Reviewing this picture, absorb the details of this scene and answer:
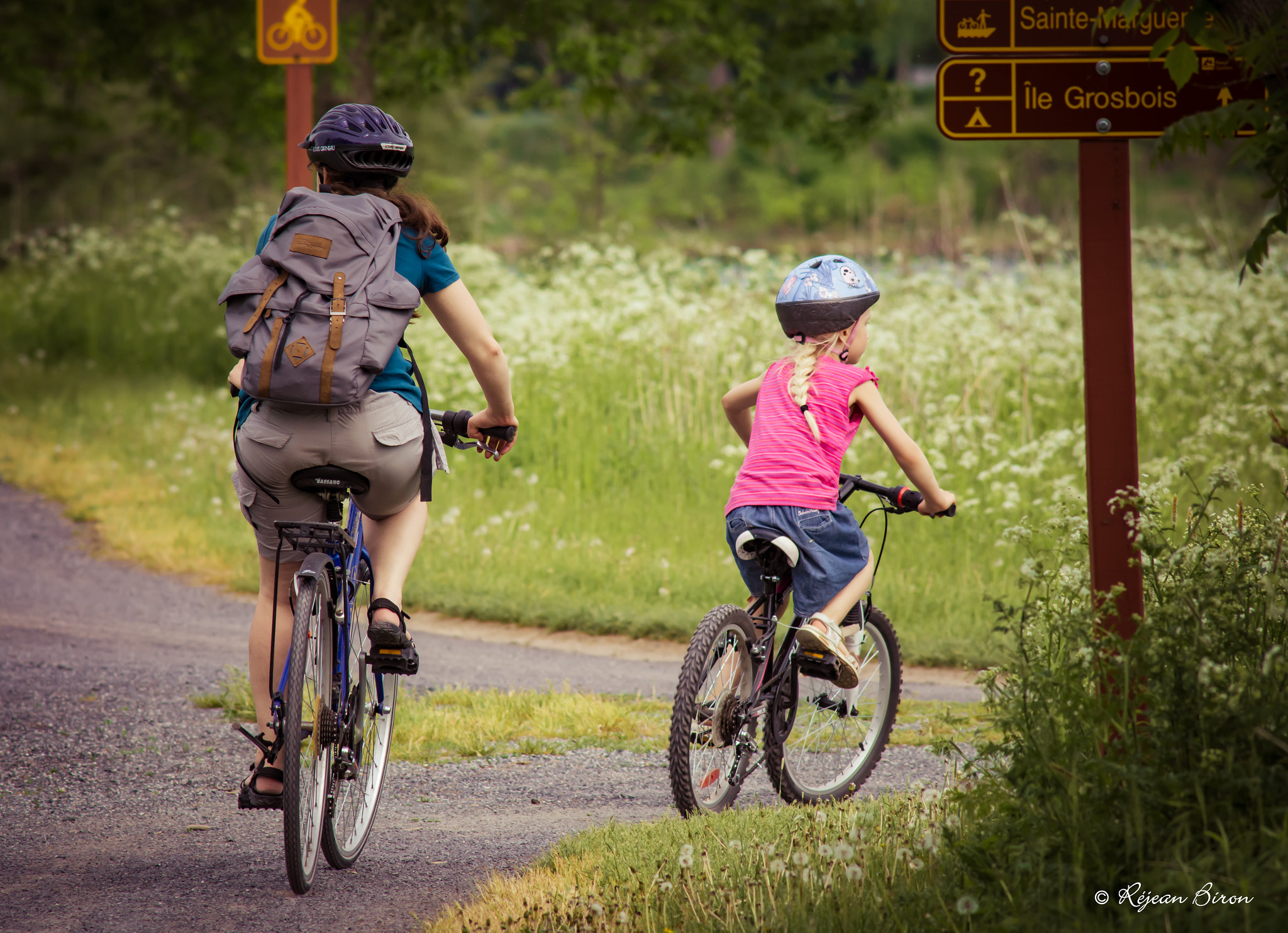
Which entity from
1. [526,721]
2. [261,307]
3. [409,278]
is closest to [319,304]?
[261,307]

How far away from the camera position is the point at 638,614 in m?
7.25

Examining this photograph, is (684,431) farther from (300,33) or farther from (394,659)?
(394,659)

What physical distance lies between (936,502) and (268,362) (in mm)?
2038

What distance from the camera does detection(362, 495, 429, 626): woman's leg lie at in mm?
3678

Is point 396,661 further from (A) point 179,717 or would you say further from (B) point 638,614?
(B) point 638,614

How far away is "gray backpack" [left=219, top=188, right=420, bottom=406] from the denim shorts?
1.31 metres

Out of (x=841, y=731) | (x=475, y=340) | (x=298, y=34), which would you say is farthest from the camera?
(x=298, y=34)

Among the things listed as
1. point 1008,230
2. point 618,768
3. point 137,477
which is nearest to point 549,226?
point 1008,230

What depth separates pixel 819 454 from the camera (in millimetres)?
4184

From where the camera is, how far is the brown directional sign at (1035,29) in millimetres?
3637

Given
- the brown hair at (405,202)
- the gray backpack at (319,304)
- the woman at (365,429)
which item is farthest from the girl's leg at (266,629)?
the brown hair at (405,202)

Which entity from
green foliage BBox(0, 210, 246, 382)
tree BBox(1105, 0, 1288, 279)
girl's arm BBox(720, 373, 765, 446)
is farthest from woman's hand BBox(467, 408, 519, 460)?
green foliage BBox(0, 210, 246, 382)

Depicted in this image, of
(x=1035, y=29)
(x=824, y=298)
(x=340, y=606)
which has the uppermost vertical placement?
(x=1035, y=29)

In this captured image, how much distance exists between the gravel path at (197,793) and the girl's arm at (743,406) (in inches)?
50.1
